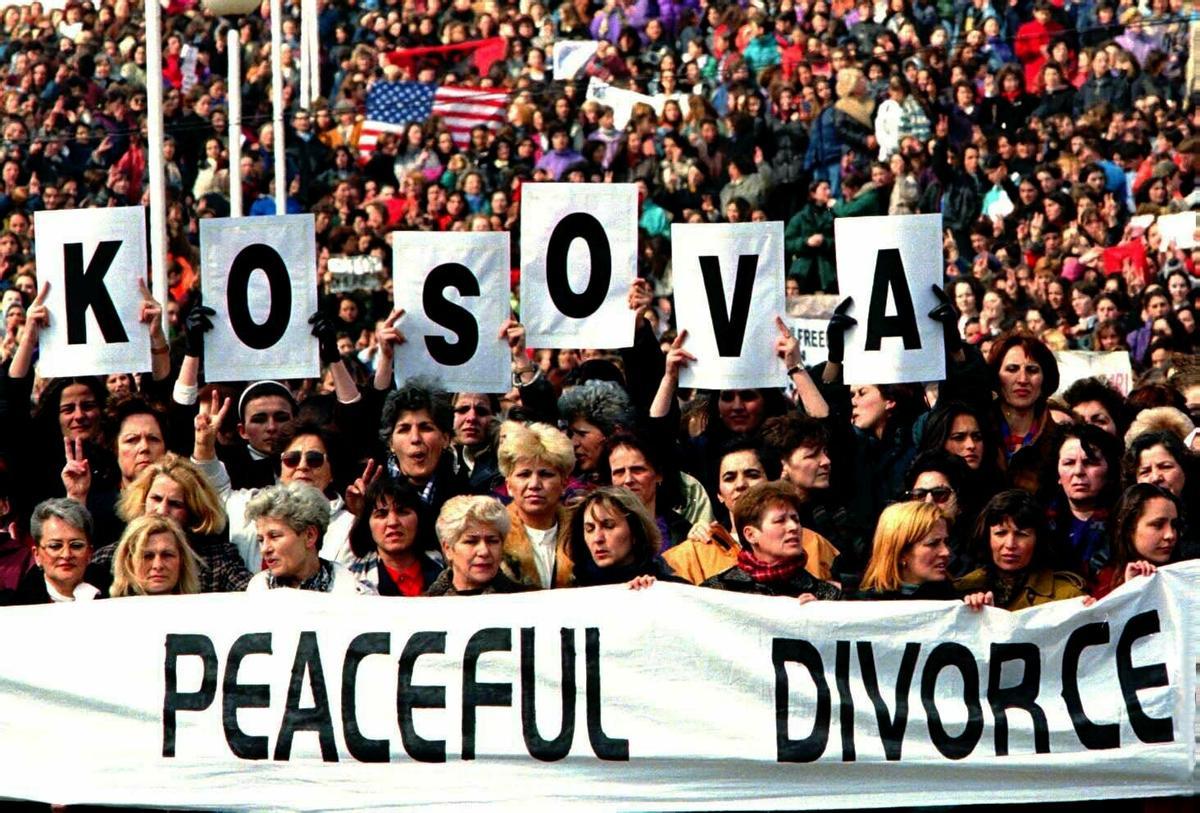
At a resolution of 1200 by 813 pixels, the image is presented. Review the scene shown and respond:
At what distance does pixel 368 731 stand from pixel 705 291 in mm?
2396

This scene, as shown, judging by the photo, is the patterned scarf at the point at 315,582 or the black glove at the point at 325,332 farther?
the black glove at the point at 325,332

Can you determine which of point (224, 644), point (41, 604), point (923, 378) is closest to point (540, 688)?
point (224, 644)

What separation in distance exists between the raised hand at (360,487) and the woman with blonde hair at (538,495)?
452 mm

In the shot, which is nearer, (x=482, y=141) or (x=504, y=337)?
(x=504, y=337)

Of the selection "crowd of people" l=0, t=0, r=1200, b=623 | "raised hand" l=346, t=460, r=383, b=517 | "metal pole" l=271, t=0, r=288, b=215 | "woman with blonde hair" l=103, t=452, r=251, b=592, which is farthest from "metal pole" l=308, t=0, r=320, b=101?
"woman with blonde hair" l=103, t=452, r=251, b=592

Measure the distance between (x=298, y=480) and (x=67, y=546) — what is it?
97 centimetres

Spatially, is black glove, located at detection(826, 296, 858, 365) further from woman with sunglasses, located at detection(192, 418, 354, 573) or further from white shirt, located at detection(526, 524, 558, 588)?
woman with sunglasses, located at detection(192, 418, 354, 573)

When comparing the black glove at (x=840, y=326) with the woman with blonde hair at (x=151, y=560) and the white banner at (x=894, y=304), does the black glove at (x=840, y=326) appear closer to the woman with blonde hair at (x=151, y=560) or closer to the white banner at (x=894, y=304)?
the white banner at (x=894, y=304)

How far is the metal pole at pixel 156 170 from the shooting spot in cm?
1332

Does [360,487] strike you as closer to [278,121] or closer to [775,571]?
[775,571]

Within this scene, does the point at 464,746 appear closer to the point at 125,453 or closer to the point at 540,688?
the point at 540,688

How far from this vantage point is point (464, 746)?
844 cm

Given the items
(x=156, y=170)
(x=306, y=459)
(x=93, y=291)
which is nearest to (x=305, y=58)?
(x=156, y=170)

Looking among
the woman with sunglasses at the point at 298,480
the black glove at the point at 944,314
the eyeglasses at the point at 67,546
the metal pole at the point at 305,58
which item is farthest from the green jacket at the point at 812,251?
the eyeglasses at the point at 67,546
